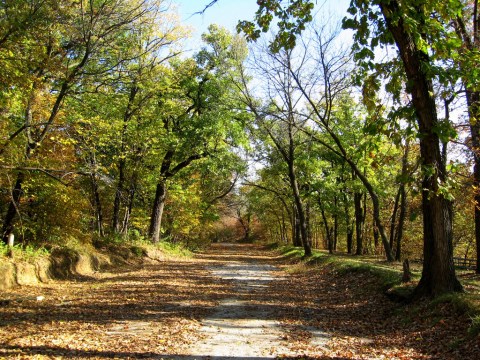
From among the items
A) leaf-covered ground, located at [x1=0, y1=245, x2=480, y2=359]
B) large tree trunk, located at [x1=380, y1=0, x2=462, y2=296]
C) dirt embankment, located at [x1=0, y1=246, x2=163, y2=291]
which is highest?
large tree trunk, located at [x1=380, y1=0, x2=462, y2=296]

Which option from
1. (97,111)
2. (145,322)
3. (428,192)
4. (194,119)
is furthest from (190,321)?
(194,119)

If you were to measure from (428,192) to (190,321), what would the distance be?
524cm

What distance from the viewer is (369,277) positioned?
1228 cm

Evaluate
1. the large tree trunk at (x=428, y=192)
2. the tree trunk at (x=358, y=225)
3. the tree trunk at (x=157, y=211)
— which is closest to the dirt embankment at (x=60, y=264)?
the tree trunk at (x=157, y=211)

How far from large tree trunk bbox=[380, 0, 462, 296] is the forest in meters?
0.02

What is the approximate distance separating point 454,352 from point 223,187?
34592 mm

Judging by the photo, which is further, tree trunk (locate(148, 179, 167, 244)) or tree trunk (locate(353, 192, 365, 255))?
tree trunk (locate(353, 192, 365, 255))

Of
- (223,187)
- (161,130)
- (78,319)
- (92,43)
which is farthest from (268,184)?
(78,319)

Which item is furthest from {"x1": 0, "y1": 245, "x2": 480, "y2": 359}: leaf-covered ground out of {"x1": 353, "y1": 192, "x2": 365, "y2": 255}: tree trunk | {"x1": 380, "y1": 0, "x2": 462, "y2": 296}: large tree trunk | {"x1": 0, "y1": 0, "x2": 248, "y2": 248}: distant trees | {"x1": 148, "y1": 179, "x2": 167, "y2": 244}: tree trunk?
{"x1": 353, "y1": 192, "x2": 365, "y2": 255}: tree trunk

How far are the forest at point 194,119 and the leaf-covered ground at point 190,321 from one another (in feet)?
5.08

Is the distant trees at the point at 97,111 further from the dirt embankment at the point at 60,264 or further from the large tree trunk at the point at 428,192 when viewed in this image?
the large tree trunk at the point at 428,192

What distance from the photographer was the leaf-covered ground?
20.0 ft

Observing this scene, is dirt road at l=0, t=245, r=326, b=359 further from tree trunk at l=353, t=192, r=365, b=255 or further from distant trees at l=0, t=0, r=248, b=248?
tree trunk at l=353, t=192, r=365, b=255

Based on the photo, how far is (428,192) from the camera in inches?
270
